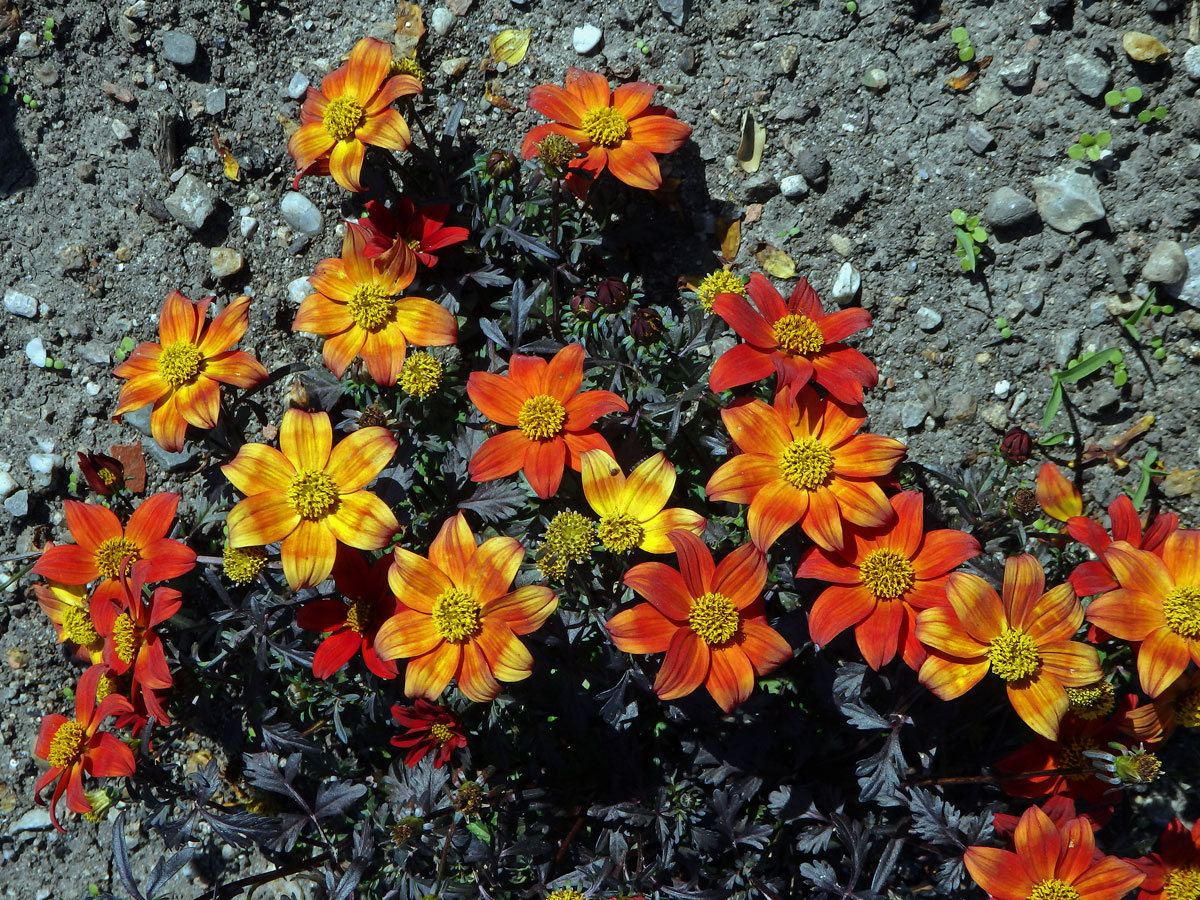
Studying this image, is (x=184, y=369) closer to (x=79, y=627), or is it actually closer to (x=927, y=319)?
(x=79, y=627)

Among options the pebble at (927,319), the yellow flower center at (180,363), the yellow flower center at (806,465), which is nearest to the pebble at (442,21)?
the yellow flower center at (180,363)

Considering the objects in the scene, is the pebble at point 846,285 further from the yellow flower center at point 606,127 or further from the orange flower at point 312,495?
the orange flower at point 312,495

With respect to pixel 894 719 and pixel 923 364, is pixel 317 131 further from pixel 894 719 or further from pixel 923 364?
pixel 894 719

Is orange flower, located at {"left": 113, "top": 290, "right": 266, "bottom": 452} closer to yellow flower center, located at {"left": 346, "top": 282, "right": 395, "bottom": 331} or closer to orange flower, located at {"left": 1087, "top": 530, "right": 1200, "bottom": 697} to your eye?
yellow flower center, located at {"left": 346, "top": 282, "right": 395, "bottom": 331}

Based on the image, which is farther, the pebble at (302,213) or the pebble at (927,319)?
the pebble at (302,213)

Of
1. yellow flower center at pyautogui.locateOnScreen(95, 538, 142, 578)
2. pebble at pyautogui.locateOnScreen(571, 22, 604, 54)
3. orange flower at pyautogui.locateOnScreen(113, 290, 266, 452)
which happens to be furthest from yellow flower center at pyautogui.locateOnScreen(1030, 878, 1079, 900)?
pebble at pyautogui.locateOnScreen(571, 22, 604, 54)

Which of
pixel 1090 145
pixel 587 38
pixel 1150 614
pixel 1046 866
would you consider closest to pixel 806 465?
pixel 1150 614

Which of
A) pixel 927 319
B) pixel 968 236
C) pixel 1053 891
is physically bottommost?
pixel 1053 891
